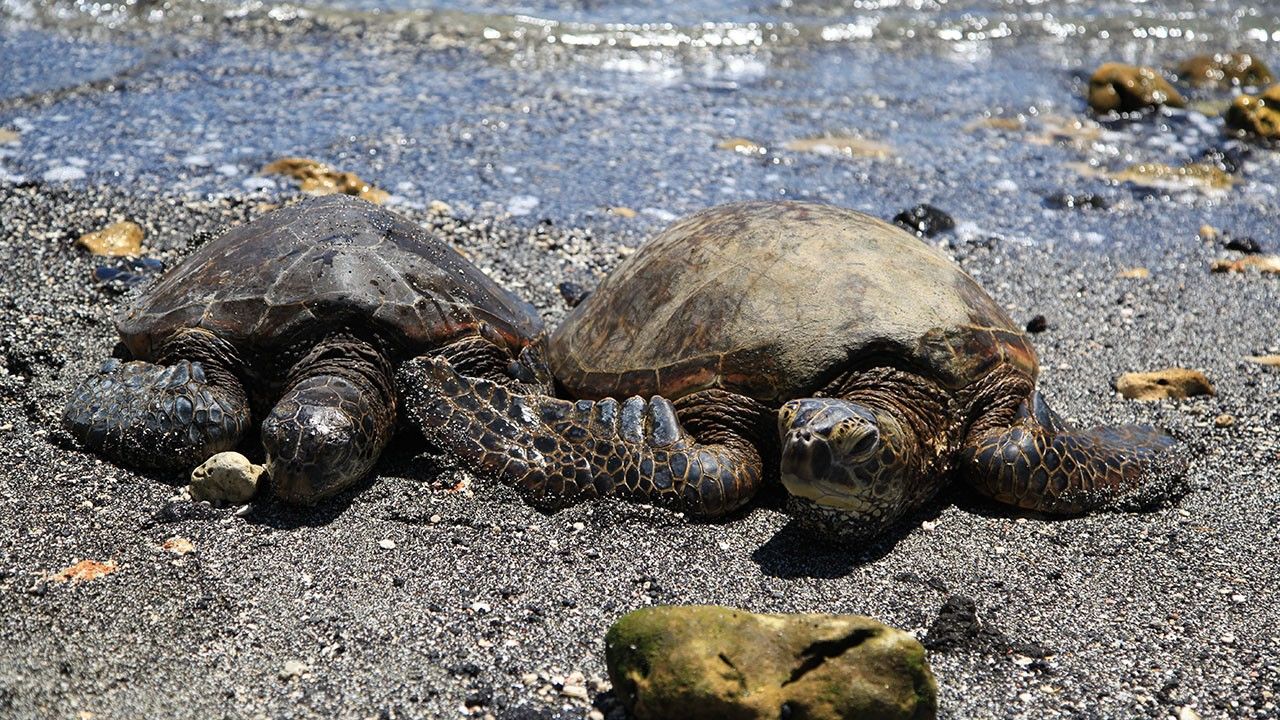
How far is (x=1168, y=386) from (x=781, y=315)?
2.14 meters

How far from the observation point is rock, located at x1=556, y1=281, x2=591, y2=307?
634 cm

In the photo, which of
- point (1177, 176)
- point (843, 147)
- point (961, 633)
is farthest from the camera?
point (843, 147)

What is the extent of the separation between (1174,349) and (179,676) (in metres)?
4.96

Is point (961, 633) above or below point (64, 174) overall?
above

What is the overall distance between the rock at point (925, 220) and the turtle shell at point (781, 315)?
227 cm

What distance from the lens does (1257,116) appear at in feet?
32.2

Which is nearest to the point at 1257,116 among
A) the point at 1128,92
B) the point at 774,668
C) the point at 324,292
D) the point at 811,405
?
the point at 1128,92

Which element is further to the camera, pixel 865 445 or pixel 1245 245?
pixel 1245 245

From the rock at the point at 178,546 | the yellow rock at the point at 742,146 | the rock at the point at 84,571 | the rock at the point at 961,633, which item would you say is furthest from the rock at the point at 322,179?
the rock at the point at 961,633

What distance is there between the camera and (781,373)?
4508 millimetres

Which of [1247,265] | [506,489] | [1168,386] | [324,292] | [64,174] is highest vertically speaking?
[324,292]

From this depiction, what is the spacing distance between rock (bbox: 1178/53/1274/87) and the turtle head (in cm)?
882

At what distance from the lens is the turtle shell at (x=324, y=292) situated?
4770 millimetres

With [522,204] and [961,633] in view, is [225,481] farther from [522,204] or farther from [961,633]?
[522,204]
